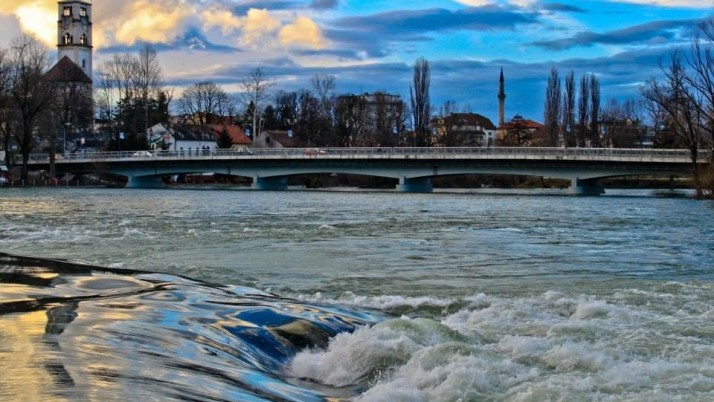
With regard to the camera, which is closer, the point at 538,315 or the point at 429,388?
the point at 429,388

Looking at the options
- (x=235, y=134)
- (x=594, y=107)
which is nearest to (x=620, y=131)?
(x=594, y=107)

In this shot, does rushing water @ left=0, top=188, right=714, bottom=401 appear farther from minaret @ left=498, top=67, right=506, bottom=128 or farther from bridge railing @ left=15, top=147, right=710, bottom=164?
minaret @ left=498, top=67, right=506, bottom=128

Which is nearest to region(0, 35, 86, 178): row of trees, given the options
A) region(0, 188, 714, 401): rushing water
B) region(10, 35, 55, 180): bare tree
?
region(10, 35, 55, 180): bare tree

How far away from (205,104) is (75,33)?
110ft

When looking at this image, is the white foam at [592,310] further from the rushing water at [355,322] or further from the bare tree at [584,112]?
the bare tree at [584,112]

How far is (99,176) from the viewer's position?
3935 inches

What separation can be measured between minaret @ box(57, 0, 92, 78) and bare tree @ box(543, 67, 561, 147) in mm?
96131

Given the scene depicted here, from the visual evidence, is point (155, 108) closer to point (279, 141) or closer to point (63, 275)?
point (279, 141)

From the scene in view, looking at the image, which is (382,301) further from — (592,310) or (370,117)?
(370,117)

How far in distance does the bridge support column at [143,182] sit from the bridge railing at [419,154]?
2.76 meters

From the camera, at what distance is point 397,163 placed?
250 feet

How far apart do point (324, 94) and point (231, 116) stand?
3037 centimetres

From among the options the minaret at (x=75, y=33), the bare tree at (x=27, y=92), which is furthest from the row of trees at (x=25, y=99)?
the minaret at (x=75, y=33)

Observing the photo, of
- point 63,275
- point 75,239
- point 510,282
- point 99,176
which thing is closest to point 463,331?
point 510,282
